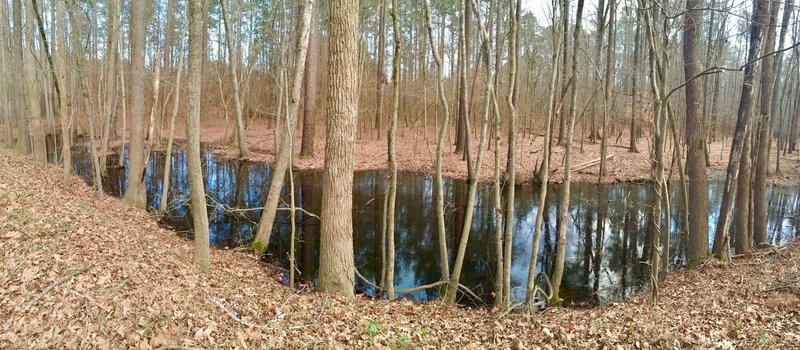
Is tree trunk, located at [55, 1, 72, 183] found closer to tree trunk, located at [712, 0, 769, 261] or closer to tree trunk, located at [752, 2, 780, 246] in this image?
tree trunk, located at [712, 0, 769, 261]

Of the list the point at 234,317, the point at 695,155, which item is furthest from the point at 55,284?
the point at 695,155

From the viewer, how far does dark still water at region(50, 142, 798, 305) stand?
9.50 metres

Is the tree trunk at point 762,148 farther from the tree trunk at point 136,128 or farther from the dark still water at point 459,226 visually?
the tree trunk at point 136,128

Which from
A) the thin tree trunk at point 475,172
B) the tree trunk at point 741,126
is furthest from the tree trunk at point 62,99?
the tree trunk at point 741,126

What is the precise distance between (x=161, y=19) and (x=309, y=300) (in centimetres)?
3364

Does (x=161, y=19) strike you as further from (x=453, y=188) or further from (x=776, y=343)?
(x=776, y=343)

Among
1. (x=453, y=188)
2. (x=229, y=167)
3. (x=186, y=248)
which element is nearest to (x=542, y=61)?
(x=453, y=188)

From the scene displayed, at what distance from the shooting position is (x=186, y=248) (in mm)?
8492

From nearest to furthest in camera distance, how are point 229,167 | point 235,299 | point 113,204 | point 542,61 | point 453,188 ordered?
point 235,299
point 113,204
point 453,188
point 229,167
point 542,61

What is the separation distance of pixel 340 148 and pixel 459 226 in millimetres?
7090

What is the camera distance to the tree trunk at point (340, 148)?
6215mm

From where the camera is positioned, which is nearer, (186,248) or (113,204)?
(186,248)

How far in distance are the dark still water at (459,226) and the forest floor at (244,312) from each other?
1.98m

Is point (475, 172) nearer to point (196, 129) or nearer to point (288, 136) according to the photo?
point (288, 136)
